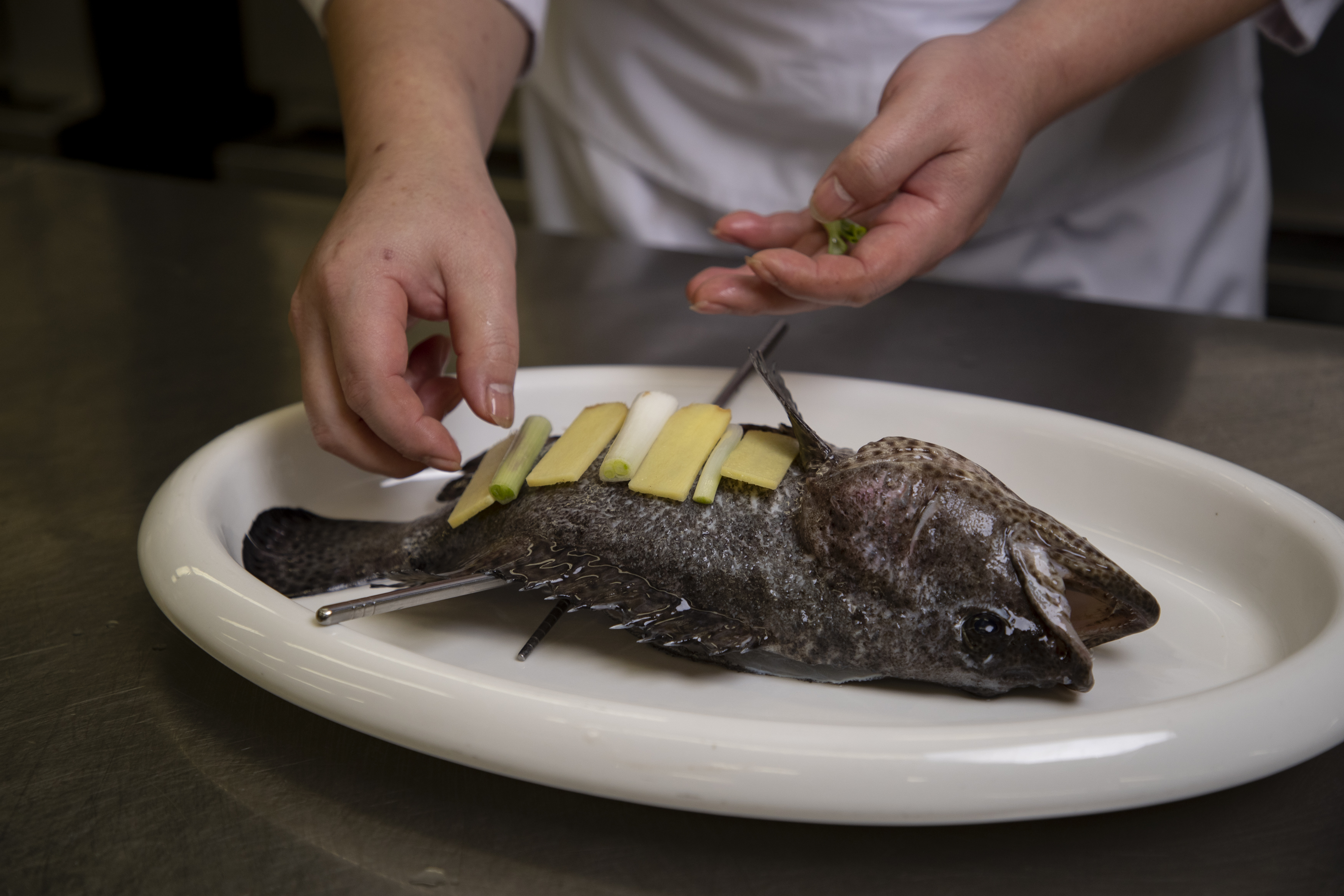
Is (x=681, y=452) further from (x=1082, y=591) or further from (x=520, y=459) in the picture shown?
(x=1082, y=591)

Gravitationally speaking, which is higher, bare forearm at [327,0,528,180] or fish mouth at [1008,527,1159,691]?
bare forearm at [327,0,528,180]

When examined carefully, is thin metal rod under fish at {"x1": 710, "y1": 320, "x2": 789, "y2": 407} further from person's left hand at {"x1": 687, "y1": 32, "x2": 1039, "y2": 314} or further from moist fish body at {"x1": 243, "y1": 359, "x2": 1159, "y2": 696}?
moist fish body at {"x1": 243, "y1": 359, "x2": 1159, "y2": 696}

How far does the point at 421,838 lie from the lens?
870mm

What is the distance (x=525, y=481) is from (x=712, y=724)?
1.52ft

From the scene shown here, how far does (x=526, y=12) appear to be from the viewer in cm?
180

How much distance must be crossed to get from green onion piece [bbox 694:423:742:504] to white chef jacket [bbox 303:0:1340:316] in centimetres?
109

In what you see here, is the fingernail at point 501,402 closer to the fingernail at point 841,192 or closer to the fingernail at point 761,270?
the fingernail at point 761,270

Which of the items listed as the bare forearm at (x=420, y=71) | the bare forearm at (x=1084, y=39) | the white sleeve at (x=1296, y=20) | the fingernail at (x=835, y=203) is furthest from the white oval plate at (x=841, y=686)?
the white sleeve at (x=1296, y=20)

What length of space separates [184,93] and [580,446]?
14.7ft

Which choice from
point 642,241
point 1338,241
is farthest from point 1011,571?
point 1338,241

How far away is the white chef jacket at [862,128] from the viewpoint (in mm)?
2023

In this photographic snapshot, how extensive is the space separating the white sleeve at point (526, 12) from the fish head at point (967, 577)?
119cm

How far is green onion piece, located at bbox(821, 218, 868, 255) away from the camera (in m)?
1.43

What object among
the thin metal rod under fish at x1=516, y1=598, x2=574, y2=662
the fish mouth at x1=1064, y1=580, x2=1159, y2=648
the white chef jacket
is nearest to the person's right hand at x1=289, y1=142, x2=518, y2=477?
the thin metal rod under fish at x1=516, y1=598, x2=574, y2=662
